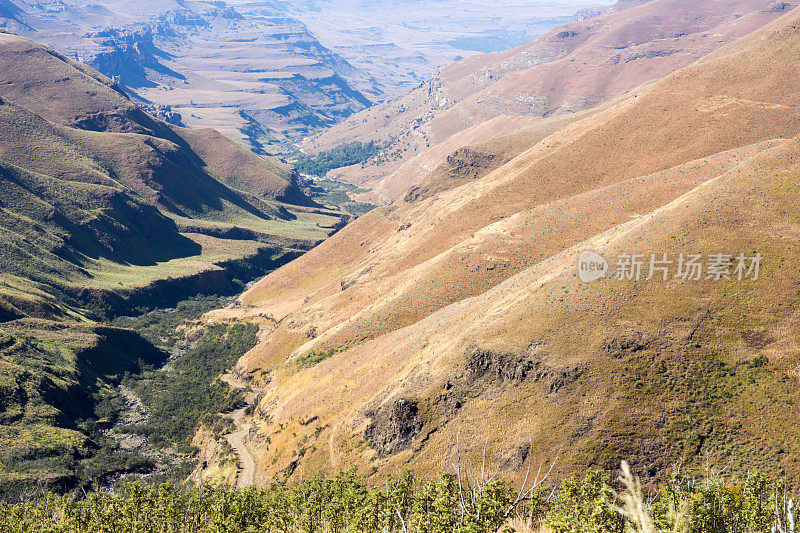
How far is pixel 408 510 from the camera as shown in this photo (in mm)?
33969

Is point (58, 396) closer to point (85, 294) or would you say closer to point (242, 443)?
point (242, 443)

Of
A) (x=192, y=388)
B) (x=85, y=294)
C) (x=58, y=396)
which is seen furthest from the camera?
(x=85, y=294)

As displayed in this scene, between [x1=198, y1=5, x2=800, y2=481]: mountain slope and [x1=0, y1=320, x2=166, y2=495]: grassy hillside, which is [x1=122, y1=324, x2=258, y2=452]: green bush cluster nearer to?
[x1=0, y1=320, x2=166, y2=495]: grassy hillside

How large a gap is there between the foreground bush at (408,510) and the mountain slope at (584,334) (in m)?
6.47

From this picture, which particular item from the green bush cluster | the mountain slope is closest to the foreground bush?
the mountain slope

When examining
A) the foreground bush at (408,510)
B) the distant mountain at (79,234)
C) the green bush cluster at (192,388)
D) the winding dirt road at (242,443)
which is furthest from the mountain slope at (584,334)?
the distant mountain at (79,234)

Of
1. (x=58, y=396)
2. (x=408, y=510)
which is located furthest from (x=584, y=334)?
(x=58, y=396)

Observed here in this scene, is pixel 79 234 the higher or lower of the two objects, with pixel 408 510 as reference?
higher

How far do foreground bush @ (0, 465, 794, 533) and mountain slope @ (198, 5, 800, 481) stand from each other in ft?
21.2

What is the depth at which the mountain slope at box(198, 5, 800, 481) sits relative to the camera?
43.1 m

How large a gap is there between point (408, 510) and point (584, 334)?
24122 millimetres

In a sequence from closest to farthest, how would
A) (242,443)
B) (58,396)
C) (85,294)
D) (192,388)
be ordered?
(242,443), (58,396), (192,388), (85,294)

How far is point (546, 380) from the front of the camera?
158ft

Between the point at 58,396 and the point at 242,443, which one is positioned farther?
the point at 58,396
